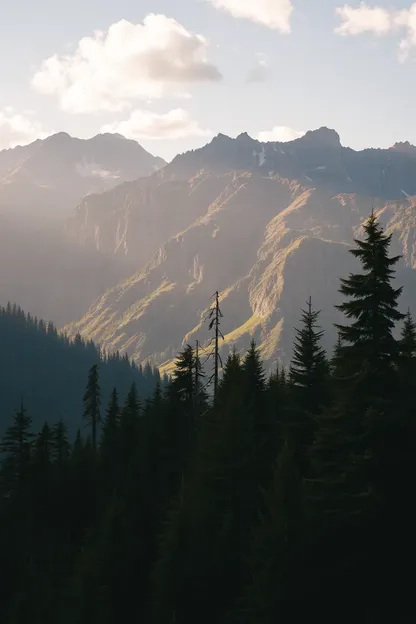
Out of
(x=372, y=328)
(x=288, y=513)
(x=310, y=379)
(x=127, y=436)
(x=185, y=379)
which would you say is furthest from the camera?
(x=127, y=436)

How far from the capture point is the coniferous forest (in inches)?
792

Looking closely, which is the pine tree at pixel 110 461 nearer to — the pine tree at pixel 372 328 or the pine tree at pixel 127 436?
the pine tree at pixel 127 436

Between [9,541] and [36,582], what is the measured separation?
10.3 m

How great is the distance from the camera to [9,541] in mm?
52062

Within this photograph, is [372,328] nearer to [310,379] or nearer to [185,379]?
[310,379]

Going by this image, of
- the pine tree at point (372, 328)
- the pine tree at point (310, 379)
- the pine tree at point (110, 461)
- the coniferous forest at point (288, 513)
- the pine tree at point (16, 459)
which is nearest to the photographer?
the coniferous forest at point (288, 513)

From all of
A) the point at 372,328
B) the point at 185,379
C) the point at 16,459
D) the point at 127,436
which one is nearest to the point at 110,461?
the point at 127,436

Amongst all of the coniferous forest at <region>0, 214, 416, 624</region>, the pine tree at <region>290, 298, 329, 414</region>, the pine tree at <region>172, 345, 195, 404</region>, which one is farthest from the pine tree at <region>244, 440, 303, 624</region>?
the pine tree at <region>172, 345, 195, 404</region>

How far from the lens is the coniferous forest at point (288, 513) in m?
20.1

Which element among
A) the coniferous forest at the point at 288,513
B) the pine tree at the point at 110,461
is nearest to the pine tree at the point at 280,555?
the coniferous forest at the point at 288,513

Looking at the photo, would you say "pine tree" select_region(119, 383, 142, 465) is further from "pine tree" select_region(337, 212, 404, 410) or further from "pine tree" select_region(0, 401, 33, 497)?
"pine tree" select_region(337, 212, 404, 410)

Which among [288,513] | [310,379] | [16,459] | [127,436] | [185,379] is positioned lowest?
[288,513]

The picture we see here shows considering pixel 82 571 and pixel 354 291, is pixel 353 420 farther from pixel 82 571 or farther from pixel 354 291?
pixel 82 571

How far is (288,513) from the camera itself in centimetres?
2066
